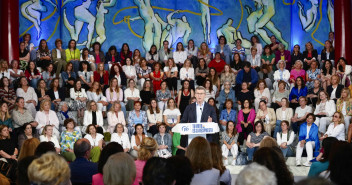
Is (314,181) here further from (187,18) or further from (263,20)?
(263,20)

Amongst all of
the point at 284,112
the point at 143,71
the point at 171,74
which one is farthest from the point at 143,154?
the point at 143,71

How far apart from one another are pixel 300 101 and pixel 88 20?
7.09 meters

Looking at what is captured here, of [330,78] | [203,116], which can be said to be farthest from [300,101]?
[203,116]

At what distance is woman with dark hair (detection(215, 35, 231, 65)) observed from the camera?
1441 cm

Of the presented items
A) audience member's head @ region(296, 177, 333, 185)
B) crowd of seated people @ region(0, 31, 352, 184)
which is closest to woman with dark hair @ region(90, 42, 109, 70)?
crowd of seated people @ region(0, 31, 352, 184)

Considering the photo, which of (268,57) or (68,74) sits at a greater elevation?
(268,57)

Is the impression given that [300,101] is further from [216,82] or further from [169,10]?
[169,10]

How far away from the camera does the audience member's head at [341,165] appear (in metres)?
3.53

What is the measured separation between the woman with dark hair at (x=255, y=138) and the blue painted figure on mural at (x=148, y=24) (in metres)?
6.40

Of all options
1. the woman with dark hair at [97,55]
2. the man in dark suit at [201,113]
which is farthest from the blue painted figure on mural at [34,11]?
the man in dark suit at [201,113]

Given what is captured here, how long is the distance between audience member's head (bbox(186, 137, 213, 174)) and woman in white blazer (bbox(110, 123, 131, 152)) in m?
5.78

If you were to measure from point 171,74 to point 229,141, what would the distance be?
10.5 ft

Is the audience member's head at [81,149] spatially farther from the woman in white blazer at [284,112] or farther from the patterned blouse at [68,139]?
the woman in white blazer at [284,112]

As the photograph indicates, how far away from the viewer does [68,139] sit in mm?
10148
